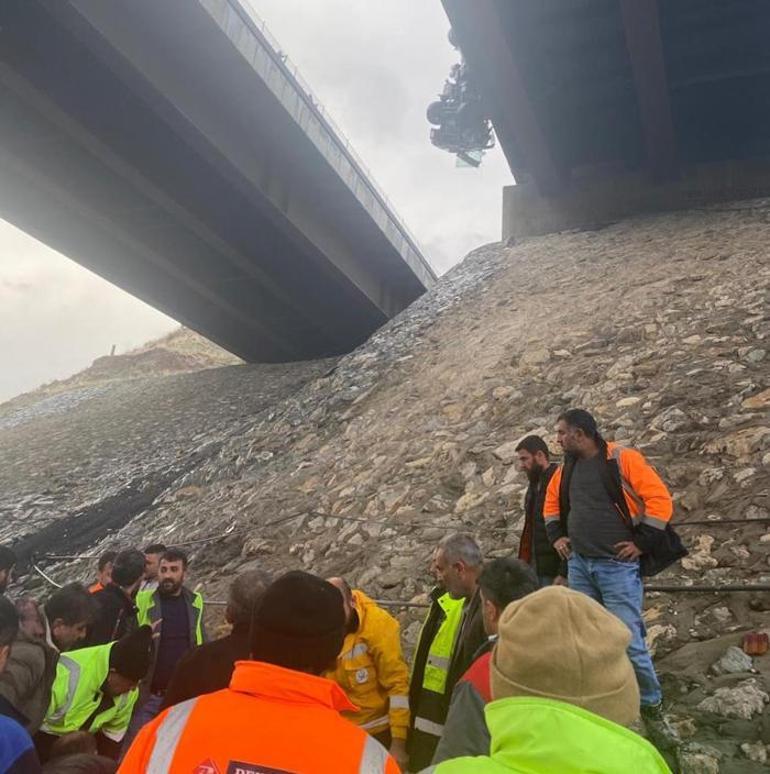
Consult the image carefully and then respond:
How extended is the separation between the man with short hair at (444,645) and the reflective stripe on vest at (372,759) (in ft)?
5.34

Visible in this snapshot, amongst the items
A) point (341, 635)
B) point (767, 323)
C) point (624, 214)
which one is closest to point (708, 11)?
point (624, 214)

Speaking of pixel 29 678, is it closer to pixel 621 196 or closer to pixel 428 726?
pixel 428 726

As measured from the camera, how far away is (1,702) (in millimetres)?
2486

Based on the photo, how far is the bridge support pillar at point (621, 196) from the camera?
558 inches

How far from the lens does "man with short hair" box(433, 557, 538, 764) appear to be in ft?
6.34

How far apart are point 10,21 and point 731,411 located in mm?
10260

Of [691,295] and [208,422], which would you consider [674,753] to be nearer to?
[691,295]

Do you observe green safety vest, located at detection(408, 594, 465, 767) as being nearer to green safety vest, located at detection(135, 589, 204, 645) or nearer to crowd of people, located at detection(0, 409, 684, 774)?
crowd of people, located at detection(0, 409, 684, 774)

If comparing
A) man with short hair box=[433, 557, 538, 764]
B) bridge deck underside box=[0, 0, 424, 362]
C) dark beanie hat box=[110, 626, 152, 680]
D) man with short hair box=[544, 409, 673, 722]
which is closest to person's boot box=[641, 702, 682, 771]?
man with short hair box=[544, 409, 673, 722]

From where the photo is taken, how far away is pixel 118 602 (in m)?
4.53

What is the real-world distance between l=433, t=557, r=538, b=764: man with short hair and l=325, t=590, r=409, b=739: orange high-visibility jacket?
0.72 meters

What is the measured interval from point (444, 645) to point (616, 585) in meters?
1.17

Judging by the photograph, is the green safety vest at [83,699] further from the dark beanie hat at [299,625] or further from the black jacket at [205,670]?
the dark beanie hat at [299,625]

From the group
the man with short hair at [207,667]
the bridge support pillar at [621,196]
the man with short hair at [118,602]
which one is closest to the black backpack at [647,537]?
the man with short hair at [207,667]
